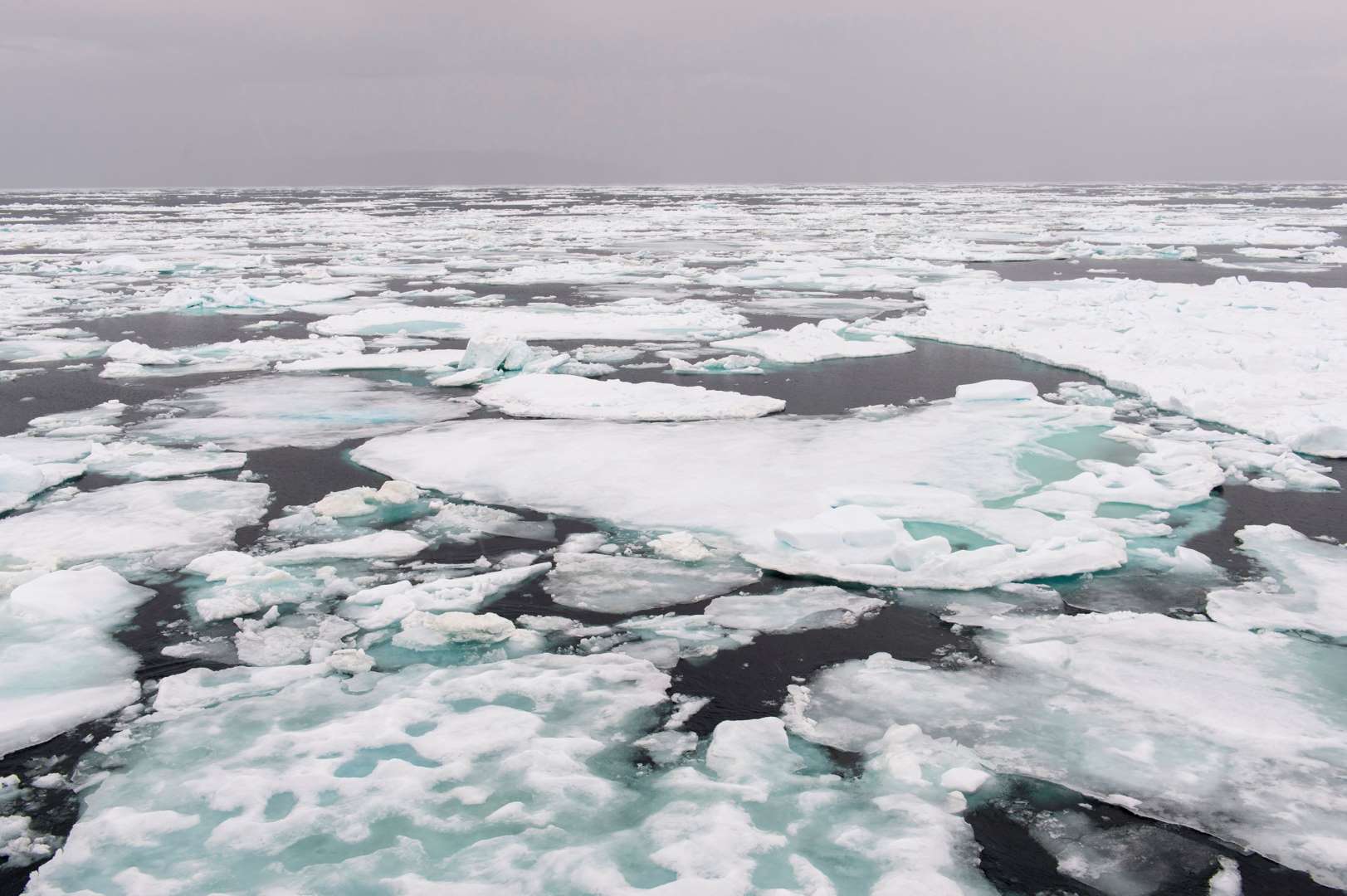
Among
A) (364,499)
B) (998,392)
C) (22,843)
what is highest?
(998,392)

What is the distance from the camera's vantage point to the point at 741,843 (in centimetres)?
304

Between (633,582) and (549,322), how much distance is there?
28.1 feet

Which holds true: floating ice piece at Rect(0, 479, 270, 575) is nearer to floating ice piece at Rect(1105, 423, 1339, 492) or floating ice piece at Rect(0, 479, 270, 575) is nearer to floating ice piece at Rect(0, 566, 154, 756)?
floating ice piece at Rect(0, 566, 154, 756)

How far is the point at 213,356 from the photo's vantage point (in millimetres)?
11398

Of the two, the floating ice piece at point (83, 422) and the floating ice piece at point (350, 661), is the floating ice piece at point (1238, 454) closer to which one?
the floating ice piece at point (350, 661)

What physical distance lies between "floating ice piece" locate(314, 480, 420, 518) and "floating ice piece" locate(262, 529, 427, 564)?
41 centimetres

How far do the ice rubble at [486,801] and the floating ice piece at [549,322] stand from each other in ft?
27.9

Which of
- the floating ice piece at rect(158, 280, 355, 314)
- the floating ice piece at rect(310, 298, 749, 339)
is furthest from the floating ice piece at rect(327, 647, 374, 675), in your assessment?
the floating ice piece at rect(158, 280, 355, 314)

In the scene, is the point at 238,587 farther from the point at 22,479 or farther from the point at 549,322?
the point at 549,322

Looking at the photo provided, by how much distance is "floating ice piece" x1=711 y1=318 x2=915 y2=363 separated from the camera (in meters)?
10.8

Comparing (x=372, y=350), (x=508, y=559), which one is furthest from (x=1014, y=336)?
(x=508, y=559)

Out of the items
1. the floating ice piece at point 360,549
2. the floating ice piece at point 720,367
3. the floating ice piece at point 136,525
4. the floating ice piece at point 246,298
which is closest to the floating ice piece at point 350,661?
the floating ice piece at point 360,549

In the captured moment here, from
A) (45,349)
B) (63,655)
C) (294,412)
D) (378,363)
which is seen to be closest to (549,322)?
(378,363)

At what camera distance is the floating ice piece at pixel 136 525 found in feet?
17.2
